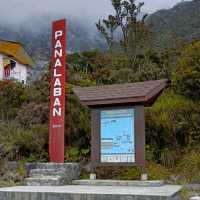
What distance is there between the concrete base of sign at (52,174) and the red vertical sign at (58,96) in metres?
0.66

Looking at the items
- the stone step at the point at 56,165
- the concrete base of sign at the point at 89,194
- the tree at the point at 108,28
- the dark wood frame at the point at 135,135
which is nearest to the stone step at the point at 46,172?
the stone step at the point at 56,165

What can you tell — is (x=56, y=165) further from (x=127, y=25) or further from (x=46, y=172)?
(x=127, y=25)

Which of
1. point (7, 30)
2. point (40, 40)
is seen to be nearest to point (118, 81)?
point (40, 40)

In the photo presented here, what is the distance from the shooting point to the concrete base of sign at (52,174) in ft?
43.9

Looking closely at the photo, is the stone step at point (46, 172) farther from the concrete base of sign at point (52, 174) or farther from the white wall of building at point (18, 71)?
the white wall of building at point (18, 71)

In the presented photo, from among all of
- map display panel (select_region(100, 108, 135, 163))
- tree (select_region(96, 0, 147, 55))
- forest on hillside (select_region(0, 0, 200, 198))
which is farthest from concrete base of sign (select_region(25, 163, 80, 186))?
tree (select_region(96, 0, 147, 55))

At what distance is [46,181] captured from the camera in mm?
13391

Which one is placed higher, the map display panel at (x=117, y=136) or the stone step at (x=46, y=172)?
the map display panel at (x=117, y=136)

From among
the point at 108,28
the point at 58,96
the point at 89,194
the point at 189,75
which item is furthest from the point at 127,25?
the point at 89,194

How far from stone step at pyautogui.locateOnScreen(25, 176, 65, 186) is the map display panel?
1.51m

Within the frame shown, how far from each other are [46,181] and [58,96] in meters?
3.05

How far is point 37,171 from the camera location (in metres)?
14.0

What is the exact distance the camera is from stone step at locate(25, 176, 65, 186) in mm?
13297

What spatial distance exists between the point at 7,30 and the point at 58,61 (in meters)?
79.5
